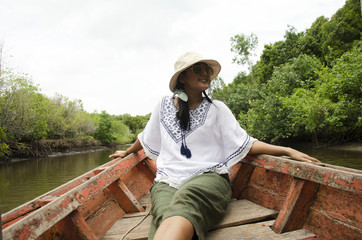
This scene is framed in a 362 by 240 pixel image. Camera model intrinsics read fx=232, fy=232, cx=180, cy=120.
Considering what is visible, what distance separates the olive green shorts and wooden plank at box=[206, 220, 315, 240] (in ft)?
0.24

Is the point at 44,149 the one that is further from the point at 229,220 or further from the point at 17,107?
the point at 229,220

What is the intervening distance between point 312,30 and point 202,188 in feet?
80.1

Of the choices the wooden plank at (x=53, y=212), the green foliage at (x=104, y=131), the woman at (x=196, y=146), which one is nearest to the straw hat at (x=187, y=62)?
the woman at (x=196, y=146)

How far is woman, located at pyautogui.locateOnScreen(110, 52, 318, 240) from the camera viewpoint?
138 centimetres


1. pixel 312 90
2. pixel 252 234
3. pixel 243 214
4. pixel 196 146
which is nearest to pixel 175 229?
pixel 252 234

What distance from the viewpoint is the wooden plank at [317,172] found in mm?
1119

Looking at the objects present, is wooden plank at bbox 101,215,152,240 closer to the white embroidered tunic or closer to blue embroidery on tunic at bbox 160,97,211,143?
the white embroidered tunic

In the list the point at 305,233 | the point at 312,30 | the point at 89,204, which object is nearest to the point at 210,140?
the point at 305,233

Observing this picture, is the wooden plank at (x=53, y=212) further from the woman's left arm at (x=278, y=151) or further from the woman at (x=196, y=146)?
the woman's left arm at (x=278, y=151)

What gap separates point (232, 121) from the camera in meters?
1.79

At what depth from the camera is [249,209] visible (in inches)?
71.3

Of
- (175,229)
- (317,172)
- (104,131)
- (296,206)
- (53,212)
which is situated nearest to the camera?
(175,229)

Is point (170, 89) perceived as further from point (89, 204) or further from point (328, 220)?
point (328, 220)

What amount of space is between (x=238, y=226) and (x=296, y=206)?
385 mm
